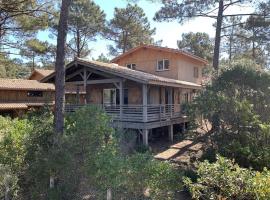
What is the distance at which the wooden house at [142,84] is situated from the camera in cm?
1750

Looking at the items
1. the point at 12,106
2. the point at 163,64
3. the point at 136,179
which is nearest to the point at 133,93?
the point at 163,64

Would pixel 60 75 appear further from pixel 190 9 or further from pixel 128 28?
pixel 128 28

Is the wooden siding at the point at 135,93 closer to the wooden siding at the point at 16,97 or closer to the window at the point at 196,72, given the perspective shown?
the window at the point at 196,72

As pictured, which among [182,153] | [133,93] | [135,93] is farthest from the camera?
[133,93]

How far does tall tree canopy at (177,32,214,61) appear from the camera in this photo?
151ft

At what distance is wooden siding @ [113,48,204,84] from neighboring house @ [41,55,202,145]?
18 cm

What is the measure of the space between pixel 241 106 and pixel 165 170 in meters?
5.63

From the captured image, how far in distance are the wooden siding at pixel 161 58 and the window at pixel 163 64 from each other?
240 millimetres

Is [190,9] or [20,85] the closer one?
[190,9]

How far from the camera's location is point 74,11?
36750 millimetres

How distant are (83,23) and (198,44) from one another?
63.3ft

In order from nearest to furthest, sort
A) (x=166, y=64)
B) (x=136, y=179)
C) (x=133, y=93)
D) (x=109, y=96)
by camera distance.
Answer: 1. (x=136, y=179)
2. (x=133, y=93)
3. (x=166, y=64)
4. (x=109, y=96)

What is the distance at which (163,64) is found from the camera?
79.2ft

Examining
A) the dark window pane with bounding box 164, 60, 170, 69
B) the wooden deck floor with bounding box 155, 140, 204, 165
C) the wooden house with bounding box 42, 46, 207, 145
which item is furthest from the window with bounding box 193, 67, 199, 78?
the wooden deck floor with bounding box 155, 140, 204, 165
